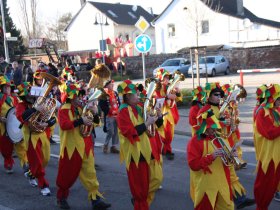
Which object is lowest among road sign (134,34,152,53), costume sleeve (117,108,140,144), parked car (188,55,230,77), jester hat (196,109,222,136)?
parked car (188,55,230,77)

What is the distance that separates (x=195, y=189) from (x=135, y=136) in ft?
3.63

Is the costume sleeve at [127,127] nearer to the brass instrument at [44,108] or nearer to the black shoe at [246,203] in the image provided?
the brass instrument at [44,108]

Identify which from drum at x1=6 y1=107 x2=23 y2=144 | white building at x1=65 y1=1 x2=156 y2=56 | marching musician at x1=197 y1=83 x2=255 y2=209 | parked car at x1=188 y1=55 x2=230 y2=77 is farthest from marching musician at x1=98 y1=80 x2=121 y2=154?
white building at x1=65 y1=1 x2=156 y2=56

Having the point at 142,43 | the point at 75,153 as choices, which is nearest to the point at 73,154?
the point at 75,153

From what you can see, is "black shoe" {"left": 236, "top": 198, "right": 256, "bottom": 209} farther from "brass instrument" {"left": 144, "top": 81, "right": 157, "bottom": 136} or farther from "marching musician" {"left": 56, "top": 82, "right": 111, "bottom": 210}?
"marching musician" {"left": 56, "top": 82, "right": 111, "bottom": 210}

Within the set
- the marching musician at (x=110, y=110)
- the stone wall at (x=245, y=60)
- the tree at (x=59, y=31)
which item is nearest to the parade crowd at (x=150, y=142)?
the marching musician at (x=110, y=110)

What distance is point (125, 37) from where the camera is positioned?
5791 cm

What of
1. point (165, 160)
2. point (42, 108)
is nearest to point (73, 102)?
point (42, 108)

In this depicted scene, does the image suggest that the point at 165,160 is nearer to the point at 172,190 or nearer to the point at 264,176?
the point at 172,190

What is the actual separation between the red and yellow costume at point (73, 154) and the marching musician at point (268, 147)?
220 cm

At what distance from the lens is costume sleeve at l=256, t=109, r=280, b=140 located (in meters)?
5.62

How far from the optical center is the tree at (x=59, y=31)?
6512 cm

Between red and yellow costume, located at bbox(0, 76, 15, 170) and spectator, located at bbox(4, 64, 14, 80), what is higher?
spectator, located at bbox(4, 64, 14, 80)

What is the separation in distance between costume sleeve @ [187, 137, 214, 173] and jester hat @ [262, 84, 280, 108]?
55.4 inches
